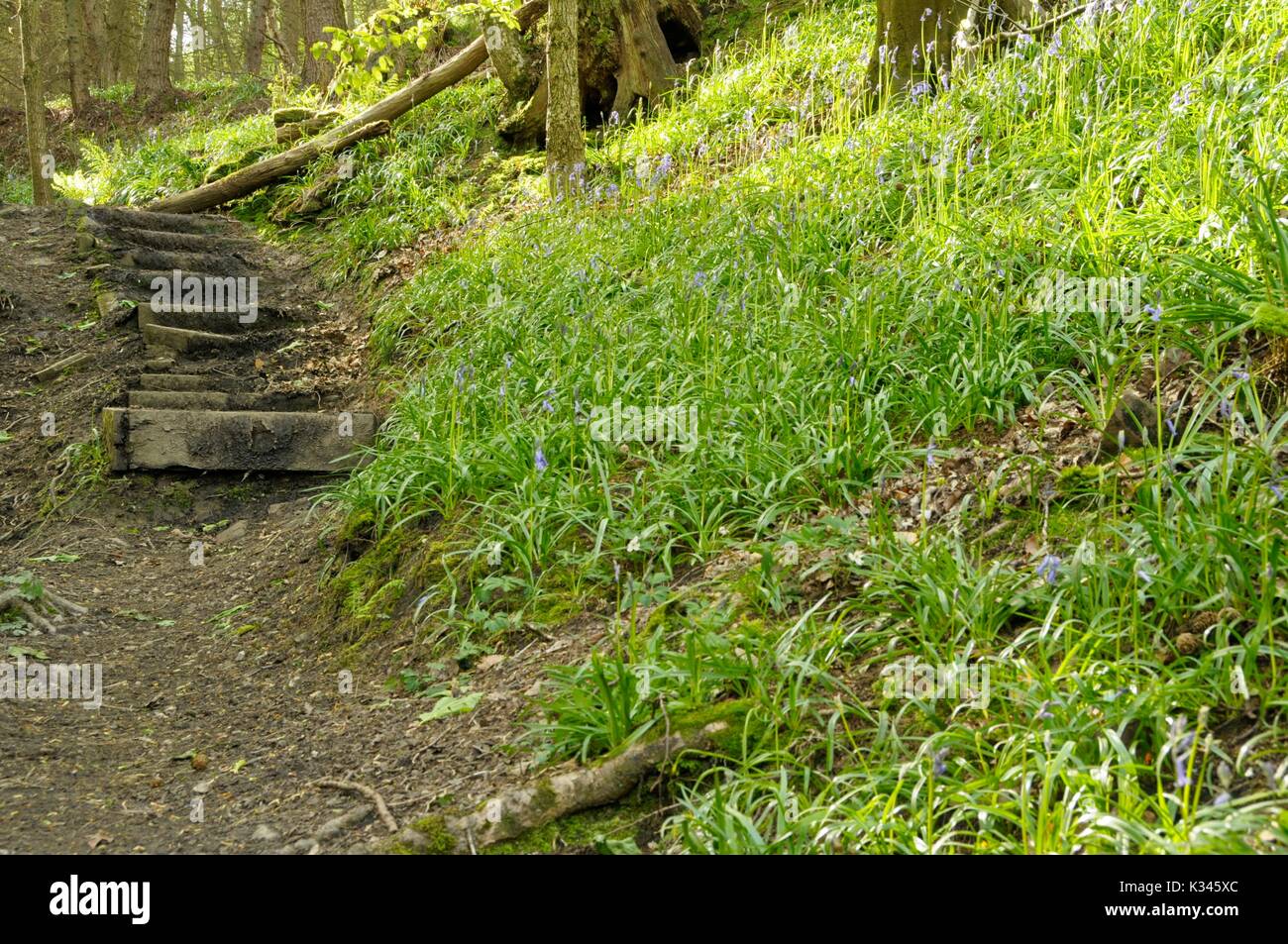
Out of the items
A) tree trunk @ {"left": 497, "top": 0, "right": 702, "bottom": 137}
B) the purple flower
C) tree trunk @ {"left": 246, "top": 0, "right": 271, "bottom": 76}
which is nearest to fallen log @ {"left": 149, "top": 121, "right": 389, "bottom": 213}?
tree trunk @ {"left": 497, "top": 0, "right": 702, "bottom": 137}

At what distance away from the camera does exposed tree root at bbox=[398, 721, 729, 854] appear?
2639 mm

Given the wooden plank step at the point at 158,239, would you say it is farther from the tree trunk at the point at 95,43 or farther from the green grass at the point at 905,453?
the tree trunk at the point at 95,43

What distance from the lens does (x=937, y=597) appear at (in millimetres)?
2875

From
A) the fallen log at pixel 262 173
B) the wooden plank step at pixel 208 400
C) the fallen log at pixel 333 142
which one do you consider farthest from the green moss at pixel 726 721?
the fallen log at pixel 262 173

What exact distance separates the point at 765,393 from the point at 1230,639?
2.09 metres

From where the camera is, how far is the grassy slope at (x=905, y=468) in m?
2.32

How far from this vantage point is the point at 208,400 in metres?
6.32

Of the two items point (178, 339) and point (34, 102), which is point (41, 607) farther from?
point (34, 102)

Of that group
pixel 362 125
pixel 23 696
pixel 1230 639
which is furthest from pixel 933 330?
pixel 362 125

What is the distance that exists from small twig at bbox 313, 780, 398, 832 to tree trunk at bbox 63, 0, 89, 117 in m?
22.4

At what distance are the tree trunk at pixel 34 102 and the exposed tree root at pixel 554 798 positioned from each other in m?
11.1

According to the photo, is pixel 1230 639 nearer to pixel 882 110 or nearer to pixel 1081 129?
pixel 1081 129

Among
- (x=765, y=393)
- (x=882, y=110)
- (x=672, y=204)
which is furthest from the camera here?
(x=672, y=204)

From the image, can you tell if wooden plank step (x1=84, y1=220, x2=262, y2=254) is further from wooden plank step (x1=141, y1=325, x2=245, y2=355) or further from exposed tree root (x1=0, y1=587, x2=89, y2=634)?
exposed tree root (x1=0, y1=587, x2=89, y2=634)
